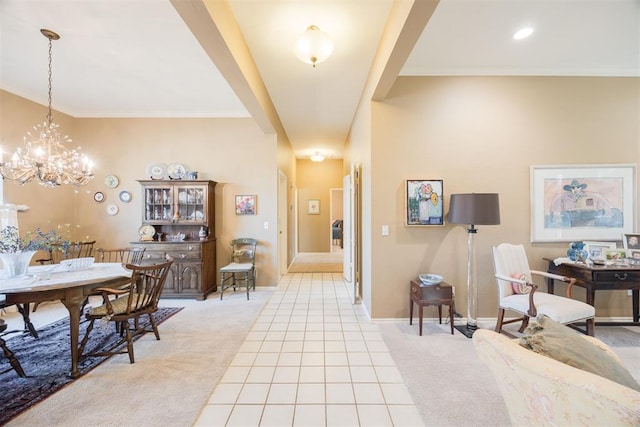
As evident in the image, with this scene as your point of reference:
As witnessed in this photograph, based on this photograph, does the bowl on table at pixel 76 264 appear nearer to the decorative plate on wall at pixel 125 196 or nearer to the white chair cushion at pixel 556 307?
the decorative plate on wall at pixel 125 196

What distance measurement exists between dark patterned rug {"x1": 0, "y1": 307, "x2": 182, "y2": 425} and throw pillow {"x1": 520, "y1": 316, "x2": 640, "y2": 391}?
10.1ft

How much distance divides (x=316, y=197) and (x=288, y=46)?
5.90m

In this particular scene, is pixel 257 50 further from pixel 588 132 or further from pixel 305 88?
pixel 588 132

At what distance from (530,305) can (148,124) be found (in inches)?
234

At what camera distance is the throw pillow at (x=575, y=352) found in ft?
3.14

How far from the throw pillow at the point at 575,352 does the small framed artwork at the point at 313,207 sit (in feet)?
24.5

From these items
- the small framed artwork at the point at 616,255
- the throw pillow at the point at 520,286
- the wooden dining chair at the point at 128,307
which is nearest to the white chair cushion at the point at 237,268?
the wooden dining chair at the point at 128,307

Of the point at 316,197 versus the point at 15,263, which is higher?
the point at 316,197

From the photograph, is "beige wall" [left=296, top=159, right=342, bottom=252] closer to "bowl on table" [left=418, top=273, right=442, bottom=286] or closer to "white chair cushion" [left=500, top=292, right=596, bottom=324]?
"bowl on table" [left=418, top=273, right=442, bottom=286]

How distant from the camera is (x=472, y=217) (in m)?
2.68

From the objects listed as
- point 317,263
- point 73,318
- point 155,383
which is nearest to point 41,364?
point 73,318

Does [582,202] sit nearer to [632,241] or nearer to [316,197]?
[632,241]

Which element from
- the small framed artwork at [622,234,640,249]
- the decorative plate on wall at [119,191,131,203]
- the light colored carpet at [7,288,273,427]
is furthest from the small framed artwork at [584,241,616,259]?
the decorative plate on wall at [119,191,131,203]

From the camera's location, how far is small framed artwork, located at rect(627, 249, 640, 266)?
2779 mm
